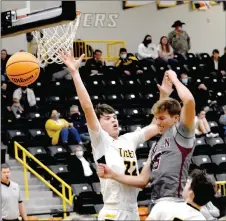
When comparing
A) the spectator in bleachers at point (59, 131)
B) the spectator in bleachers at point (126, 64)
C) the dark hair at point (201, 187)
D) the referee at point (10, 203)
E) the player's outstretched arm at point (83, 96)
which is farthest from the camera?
the spectator in bleachers at point (126, 64)

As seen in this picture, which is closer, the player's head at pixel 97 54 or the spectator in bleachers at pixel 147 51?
the player's head at pixel 97 54

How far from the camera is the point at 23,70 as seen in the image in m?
7.67

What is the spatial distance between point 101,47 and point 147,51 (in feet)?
5.59

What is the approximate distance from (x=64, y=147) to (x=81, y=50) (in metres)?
5.26

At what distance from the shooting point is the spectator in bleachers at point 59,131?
16.6m

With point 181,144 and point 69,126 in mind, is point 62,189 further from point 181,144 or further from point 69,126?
point 181,144

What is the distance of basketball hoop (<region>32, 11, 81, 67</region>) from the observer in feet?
27.9

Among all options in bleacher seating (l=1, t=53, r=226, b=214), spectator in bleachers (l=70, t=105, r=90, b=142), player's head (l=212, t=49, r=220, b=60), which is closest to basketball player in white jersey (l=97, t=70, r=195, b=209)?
bleacher seating (l=1, t=53, r=226, b=214)

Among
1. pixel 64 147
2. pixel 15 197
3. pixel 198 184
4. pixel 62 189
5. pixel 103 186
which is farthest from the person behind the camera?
pixel 64 147

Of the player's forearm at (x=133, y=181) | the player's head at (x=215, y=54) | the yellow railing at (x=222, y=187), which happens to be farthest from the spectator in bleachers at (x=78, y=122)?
the player's forearm at (x=133, y=181)

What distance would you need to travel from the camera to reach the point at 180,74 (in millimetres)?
20734

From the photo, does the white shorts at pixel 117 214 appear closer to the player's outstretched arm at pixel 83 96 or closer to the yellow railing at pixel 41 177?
the player's outstretched arm at pixel 83 96

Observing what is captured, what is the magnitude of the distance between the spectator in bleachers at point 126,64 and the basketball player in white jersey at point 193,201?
14668mm

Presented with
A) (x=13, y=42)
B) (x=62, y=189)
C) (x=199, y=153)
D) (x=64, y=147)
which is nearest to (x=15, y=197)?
(x=62, y=189)
